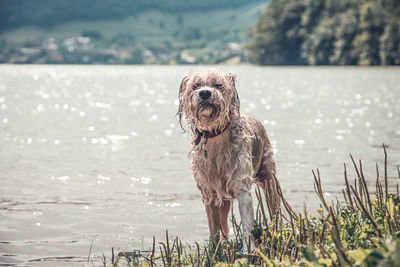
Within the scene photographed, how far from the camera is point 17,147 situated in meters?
18.5

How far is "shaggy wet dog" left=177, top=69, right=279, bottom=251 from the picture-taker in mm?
6311

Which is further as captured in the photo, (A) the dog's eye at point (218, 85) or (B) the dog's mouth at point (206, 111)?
(A) the dog's eye at point (218, 85)

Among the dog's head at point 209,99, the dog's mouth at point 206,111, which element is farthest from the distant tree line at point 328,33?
the dog's mouth at point 206,111

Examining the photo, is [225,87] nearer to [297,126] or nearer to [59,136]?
[59,136]

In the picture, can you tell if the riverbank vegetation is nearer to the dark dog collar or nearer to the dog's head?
the dark dog collar

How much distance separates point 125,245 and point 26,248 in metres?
1.38

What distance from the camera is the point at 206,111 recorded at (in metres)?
6.23

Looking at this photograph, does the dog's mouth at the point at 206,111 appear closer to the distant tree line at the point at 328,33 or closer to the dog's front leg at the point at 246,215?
the dog's front leg at the point at 246,215

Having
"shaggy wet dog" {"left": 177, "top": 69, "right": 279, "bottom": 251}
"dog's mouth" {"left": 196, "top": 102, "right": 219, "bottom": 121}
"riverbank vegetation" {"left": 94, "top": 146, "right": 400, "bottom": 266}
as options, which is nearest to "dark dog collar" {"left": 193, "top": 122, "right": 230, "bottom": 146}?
"shaggy wet dog" {"left": 177, "top": 69, "right": 279, "bottom": 251}

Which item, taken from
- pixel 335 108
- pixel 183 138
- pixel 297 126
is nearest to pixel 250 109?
pixel 335 108

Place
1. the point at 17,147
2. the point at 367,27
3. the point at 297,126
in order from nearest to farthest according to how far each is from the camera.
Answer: the point at 17,147 → the point at 297,126 → the point at 367,27

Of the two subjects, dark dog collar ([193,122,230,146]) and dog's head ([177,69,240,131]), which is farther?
dark dog collar ([193,122,230,146])

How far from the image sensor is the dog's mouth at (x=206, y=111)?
622 centimetres

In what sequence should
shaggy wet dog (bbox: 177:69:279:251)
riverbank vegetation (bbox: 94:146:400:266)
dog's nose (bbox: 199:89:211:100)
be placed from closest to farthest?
riverbank vegetation (bbox: 94:146:400:266) < dog's nose (bbox: 199:89:211:100) < shaggy wet dog (bbox: 177:69:279:251)
